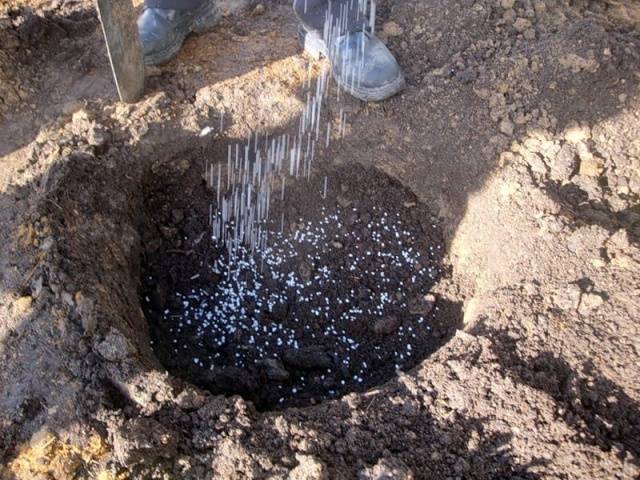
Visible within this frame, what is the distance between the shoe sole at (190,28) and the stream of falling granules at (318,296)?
3.36ft

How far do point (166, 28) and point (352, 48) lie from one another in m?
0.92

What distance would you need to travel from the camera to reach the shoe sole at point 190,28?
2.86m

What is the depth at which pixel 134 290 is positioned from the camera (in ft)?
8.08

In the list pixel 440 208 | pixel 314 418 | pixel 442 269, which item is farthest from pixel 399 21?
pixel 314 418

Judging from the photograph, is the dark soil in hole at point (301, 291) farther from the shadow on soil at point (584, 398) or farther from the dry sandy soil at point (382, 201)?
the shadow on soil at point (584, 398)

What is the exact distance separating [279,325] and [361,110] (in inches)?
43.1

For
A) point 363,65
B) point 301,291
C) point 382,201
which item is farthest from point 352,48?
point 301,291

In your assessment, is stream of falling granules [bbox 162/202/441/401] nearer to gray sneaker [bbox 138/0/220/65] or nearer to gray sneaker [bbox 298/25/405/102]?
gray sneaker [bbox 298/25/405/102]

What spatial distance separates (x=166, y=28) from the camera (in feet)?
9.36

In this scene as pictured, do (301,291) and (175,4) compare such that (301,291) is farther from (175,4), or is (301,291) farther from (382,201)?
(175,4)

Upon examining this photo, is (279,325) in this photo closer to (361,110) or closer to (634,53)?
(361,110)

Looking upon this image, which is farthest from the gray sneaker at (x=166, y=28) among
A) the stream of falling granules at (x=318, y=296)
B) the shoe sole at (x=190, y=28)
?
the stream of falling granules at (x=318, y=296)

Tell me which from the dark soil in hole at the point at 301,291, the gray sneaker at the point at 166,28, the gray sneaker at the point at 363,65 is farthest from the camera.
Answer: the gray sneaker at the point at 166,28

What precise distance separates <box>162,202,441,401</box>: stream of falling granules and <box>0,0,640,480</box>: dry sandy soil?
0.55ft
